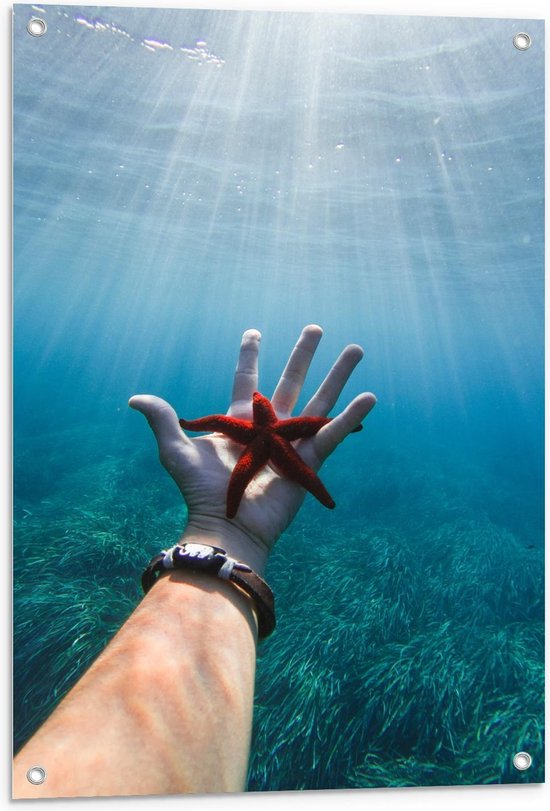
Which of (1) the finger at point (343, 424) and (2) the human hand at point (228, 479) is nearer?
(2) the human hand at point (228, 479)

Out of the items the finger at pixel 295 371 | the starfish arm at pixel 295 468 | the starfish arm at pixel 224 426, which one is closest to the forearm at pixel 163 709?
the starfish arm at pixel 295 468

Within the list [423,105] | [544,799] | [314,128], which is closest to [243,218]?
[314,128]

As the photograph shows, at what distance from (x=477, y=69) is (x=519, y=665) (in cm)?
765

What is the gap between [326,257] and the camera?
24.7 metres

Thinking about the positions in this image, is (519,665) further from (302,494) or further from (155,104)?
(155,104)

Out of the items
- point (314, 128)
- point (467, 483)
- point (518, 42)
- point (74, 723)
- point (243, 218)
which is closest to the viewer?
point (74, 723)

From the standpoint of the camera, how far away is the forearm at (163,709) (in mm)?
1811

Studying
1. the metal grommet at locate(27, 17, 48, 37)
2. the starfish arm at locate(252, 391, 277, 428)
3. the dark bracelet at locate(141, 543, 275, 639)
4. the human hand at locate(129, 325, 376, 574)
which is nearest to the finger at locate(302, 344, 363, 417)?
the human hand at locate(129, 325, 376, 574)

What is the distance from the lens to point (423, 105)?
24.8 ft

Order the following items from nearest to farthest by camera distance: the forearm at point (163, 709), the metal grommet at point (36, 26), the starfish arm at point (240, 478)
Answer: the forearm at point (163, 709)
the starfish arm at point (240, 478)
the metal grommet at point (36, 26)

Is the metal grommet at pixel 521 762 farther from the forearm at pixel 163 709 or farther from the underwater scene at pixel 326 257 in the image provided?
the forearm at pixel 163 709

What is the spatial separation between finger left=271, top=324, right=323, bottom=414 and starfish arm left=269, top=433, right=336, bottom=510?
2.95 feet

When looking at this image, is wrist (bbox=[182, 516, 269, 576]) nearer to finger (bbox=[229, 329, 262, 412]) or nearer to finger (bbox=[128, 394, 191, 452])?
finger (bbox=[128, 394, 191, 452])

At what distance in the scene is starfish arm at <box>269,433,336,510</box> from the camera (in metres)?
2.74
